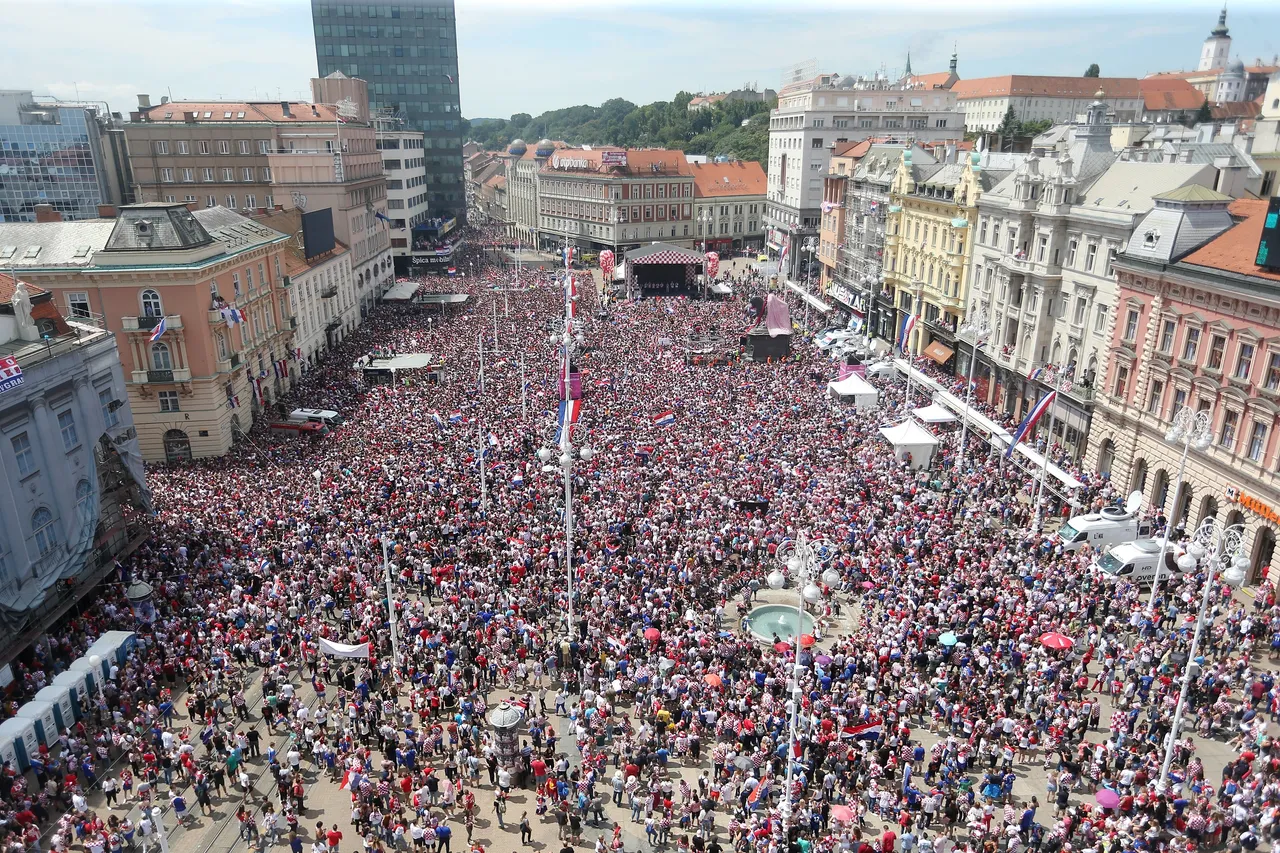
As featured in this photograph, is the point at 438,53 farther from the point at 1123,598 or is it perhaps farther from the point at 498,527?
the point at 1123,598

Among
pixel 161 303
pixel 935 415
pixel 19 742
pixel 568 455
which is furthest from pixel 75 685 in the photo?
pixel 935 415

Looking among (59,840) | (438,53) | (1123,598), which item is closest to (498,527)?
(59,840)

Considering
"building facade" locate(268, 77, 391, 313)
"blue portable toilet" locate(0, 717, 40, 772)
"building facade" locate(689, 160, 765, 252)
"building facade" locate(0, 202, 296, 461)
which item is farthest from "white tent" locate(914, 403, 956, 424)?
"building facade" locate(689, 160, 765, 252)

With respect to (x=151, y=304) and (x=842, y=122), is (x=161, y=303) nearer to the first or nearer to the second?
(x=151, y=304)

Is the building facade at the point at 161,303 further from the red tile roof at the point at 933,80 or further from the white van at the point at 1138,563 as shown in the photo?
the red tile roof at the point at 933,80

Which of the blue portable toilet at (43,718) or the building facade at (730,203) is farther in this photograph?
the building facade at (730,203)

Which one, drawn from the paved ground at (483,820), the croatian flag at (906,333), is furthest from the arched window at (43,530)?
the croatian flag at (906,333)
